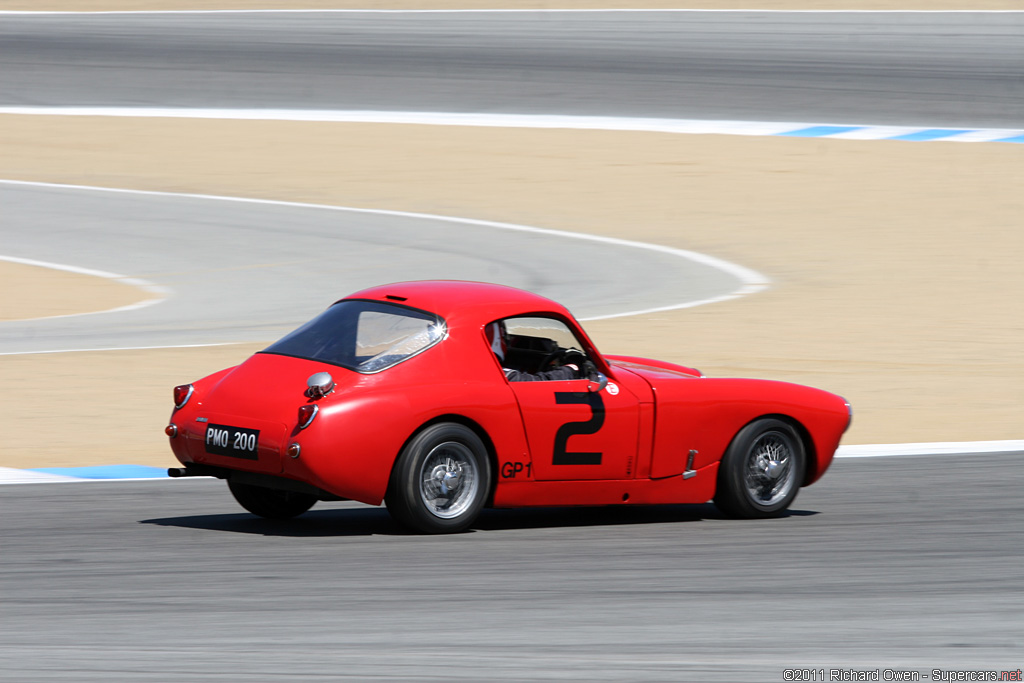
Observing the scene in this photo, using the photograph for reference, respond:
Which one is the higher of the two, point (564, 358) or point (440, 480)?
point (564, 358)

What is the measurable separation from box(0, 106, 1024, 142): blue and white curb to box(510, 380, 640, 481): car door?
22.1 metres

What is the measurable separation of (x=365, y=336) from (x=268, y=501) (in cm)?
104

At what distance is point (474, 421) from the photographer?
741 centimetres

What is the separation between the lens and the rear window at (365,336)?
24.5 ft

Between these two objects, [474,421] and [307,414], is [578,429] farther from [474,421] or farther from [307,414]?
[307,414]

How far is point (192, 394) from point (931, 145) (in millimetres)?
22824

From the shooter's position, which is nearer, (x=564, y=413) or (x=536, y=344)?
(x=564, y=413)

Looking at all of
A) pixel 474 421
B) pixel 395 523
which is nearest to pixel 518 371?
pixel 474 421

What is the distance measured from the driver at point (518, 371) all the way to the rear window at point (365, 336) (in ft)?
0.99

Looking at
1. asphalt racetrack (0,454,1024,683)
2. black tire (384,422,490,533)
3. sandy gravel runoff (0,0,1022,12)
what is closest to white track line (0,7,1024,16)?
sandy gravel runoff (0,0,1022,12)

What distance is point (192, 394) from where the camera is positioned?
774 cm

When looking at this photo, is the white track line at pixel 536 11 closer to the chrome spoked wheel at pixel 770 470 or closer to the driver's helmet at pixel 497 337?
the chrome spoked wheel at pixel 770 470

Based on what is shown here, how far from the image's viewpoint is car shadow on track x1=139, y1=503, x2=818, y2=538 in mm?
7750

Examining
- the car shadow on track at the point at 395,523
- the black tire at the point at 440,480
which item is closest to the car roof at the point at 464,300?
the black tire at the point at 440,480
